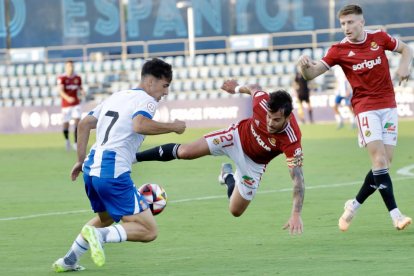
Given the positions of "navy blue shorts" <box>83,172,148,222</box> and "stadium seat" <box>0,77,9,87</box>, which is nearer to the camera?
"navy blue shorts" <box>83,172,148,222</box>

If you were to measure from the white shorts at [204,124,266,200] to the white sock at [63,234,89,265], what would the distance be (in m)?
2.49

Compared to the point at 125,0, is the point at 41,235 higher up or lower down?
lower down

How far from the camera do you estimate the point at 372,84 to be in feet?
36.5

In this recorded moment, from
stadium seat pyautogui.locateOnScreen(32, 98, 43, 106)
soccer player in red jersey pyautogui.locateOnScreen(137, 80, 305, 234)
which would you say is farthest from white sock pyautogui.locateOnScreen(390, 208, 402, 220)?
stadium seat pyautogui.locateOnScreen(32, 98, 43, 106)

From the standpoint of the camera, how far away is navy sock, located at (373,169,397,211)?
36.0 ft

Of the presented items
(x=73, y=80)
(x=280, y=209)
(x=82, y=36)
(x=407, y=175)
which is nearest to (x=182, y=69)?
(x=82, y=36)

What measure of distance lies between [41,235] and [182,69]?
29501mm

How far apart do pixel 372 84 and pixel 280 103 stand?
6.42ft

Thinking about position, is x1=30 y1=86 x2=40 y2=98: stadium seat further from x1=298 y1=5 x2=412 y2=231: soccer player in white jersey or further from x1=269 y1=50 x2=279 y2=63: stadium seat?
x1=298 y1=5 x2=412 y2=231: soccer player in white jersey

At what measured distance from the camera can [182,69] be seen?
134ft

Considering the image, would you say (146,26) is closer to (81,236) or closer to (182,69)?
(182,69)

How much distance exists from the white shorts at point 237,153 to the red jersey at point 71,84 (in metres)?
17.7

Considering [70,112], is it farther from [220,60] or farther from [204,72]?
[220,60]

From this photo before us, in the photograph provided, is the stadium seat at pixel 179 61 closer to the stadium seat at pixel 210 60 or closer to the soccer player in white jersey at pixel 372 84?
the stadium seat at pixel 210 60
